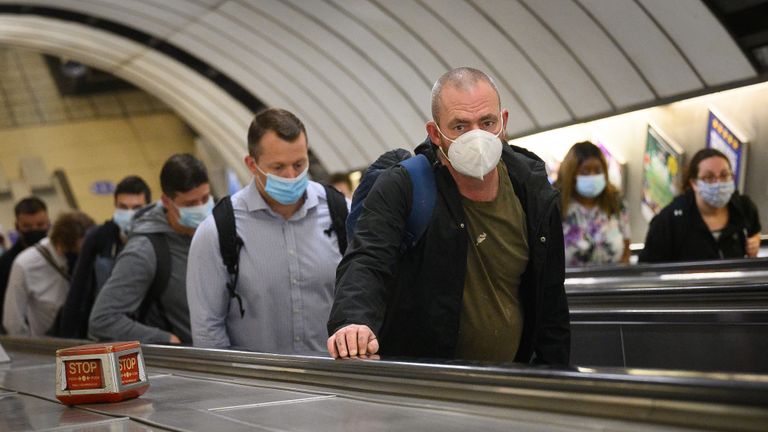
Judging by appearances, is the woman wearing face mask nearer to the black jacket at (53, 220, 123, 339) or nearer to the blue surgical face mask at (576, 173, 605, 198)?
the blue surgical face mask at (576, 173, 605, 198)

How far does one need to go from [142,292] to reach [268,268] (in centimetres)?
127

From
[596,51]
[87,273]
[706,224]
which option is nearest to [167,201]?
[87,273]

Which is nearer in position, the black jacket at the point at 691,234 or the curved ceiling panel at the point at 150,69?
the black jacket at the point at 691,234

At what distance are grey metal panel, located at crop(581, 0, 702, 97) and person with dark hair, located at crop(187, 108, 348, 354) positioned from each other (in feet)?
34.9

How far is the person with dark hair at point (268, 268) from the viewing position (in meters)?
5.28

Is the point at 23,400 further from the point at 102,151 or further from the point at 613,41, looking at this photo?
the point at 102,151

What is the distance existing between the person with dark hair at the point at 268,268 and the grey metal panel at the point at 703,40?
9.93 metres

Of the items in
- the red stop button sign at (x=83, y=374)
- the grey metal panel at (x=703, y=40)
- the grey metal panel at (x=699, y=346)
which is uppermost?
the grey metal panel at (x=703, y=40)

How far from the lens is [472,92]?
13.4 feet

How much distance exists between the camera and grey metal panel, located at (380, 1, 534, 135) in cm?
1978

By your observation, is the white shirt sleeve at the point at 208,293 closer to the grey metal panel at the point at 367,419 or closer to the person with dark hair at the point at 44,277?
the grey metal panel at the point at 367,419

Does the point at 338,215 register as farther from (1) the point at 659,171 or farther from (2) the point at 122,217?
(1) the point at 659,171

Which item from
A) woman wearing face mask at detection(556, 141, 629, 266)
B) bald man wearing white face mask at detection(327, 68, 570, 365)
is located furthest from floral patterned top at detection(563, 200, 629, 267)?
bald man wearing white face mask at detection(327, 68, 570, 365)

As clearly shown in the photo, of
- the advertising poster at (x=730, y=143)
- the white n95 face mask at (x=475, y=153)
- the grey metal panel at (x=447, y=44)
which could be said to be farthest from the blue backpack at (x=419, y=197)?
the grey metal panel at (x=447, y=44)
